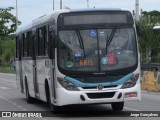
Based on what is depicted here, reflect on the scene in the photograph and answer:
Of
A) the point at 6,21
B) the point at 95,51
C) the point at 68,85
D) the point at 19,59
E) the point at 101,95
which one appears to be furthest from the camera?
the point at 6,21

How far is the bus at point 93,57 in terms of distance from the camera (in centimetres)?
1505

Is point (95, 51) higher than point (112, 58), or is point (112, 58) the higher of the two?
point (95, 51)

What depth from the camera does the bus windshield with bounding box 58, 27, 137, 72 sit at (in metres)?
15.2

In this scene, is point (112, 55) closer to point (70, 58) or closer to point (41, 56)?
point (70, 58)

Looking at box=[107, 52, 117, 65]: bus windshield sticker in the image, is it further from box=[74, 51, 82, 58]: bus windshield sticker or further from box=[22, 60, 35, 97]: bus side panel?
box=[22, 60, 35, 97]: bus side panel


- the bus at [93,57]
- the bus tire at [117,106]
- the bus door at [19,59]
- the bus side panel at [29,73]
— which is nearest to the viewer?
the bus at [93,57]

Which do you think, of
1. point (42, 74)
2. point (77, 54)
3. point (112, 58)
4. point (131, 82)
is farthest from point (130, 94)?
point (42, 74)

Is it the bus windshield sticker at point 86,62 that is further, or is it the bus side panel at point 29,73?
the bus side panel at point 29,73

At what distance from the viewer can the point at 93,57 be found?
15.2m

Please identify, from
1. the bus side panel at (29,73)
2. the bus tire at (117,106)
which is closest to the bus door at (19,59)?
the bus side panel at (29,73)

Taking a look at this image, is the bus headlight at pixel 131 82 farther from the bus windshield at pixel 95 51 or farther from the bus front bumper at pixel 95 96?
the bus windshield at pixel 95 51

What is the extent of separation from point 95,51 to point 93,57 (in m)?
0.17

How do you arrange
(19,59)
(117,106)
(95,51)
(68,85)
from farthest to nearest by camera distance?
(19,59) → (117,106) → (95,51) → (68,85)

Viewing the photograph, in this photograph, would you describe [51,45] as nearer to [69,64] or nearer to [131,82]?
[69,64]
